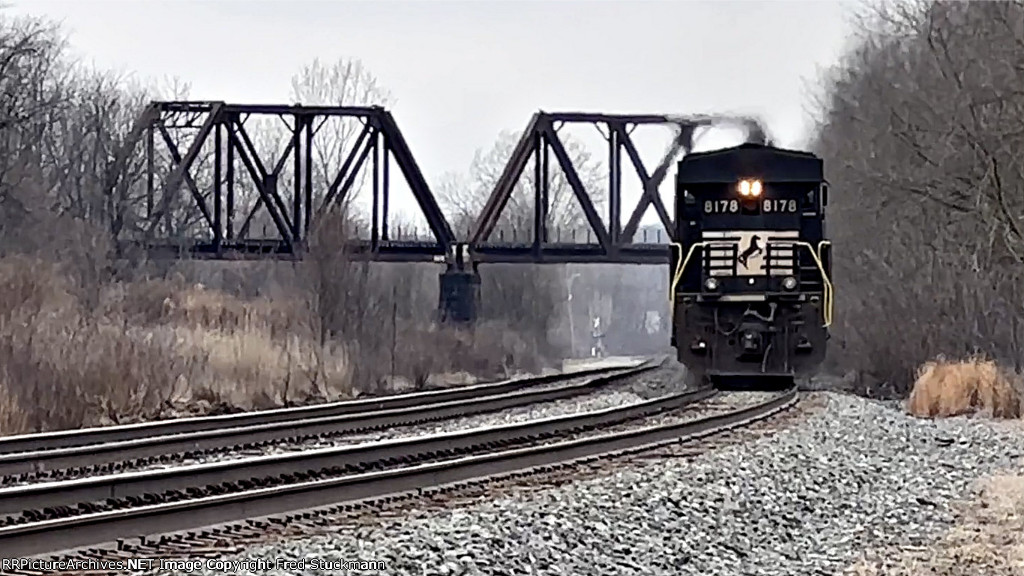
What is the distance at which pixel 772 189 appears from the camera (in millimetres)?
22219

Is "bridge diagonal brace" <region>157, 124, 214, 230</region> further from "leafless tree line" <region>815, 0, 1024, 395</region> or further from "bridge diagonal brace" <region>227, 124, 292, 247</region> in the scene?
"leafless tree line" <region>815, 0, 1024, 395</region>

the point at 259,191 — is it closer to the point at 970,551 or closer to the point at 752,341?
the point at 752,341

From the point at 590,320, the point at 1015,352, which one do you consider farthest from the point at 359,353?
the point at 590,320

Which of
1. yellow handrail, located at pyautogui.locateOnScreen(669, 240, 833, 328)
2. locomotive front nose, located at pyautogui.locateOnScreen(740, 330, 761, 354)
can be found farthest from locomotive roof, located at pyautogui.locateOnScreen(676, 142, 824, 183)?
locomotive front nose, located at pyautogui.locateOnScreen(740, 330, 761, 354)

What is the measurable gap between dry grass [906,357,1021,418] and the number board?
333 centimetres

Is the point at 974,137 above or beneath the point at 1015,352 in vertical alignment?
above

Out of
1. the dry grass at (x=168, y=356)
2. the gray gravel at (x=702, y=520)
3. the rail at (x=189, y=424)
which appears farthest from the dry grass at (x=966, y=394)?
the dry grass at (x=168, y=356)

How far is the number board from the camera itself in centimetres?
2214

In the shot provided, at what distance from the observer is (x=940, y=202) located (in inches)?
1158

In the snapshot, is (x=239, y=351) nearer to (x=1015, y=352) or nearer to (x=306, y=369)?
(x=306, y=369)

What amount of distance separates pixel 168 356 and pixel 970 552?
45.9ft

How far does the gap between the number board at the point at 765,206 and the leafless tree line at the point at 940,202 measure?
241 inches

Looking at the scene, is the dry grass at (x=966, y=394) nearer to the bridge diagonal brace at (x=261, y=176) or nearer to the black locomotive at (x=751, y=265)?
the black locomotive at (x=751, y=265)

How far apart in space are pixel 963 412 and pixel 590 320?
8101 centimetres
